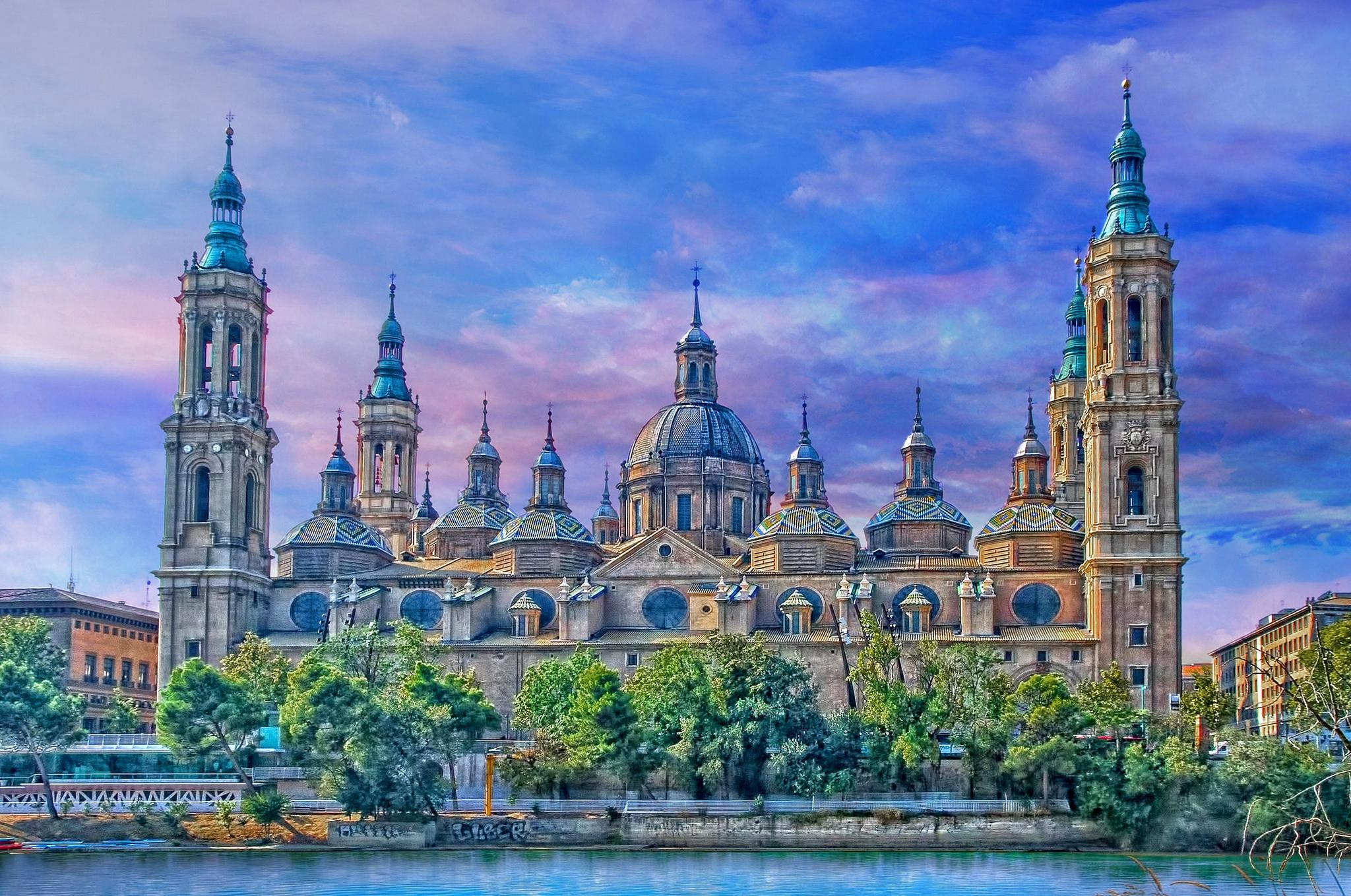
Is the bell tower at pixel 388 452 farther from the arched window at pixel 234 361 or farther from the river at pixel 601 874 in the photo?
the river at pixel 601 874

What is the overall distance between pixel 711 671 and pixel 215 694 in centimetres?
2002

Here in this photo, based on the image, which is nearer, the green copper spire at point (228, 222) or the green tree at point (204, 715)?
the green tree at point (204, 715)

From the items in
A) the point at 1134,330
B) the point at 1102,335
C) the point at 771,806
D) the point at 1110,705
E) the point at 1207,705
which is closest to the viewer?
the point at 771,806

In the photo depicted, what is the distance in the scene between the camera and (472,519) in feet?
354

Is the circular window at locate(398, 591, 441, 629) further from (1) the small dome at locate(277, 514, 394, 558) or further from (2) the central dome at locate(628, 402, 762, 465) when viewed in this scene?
(2) the central dome at locate(628, 402, 762, 465)

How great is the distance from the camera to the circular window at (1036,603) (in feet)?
284

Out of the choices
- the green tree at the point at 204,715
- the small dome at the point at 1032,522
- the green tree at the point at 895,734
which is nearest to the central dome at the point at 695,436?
the small dome at the point at 1032,522

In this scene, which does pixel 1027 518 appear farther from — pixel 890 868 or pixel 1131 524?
pixel 890 868

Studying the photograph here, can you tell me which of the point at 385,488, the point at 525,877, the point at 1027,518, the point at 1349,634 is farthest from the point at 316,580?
the point at 1349,634

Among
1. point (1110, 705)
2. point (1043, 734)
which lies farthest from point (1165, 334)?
point (1043, 734)

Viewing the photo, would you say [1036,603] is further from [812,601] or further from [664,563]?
[664,563]

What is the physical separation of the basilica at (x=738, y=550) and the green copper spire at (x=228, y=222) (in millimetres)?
134

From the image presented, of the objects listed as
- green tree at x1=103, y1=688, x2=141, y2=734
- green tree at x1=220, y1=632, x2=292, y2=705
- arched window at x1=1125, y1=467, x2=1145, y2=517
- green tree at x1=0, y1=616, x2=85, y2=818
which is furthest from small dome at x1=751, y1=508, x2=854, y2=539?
green tree at x1=0, y1=616, x2=85, y2=818

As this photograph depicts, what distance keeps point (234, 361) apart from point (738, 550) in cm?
3161
